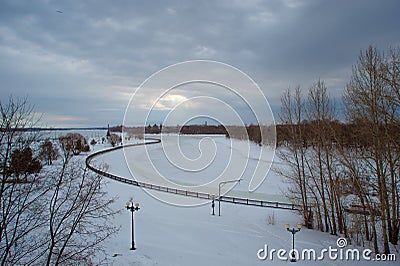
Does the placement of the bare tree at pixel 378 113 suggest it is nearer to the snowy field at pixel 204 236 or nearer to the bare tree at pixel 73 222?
the snowy field at pixel 204 236

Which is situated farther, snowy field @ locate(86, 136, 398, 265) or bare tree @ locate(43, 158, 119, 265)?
snowy field @ locate(86, 136, 398, 265)

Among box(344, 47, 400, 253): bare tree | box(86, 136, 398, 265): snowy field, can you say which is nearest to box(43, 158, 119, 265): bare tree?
box(86, 136, 398, 265): snowy field

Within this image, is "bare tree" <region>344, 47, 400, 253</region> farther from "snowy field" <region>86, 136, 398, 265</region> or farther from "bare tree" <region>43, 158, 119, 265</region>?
"bare tree" <region>43, 158, 119, 265</region>

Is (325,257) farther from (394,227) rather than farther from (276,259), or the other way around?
(394,227)

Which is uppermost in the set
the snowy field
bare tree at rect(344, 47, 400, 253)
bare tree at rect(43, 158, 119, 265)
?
bare tree at rect(344, 47, 400, 253)

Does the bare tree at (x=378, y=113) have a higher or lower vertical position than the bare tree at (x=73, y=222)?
higher

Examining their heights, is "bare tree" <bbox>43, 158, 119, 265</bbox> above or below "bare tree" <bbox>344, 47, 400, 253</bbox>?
below

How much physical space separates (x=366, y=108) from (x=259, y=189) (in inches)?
628

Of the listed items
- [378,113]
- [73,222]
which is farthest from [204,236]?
[378,113]

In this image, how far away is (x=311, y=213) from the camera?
15500 mm

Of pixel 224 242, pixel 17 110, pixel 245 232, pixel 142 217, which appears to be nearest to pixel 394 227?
pixel 245 232

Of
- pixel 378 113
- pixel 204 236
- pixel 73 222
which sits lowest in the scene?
pixel 204 236

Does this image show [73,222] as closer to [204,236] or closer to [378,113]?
[204,236]

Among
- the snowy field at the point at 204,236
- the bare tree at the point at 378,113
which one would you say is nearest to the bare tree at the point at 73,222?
the snowy field at the point at 204,236
